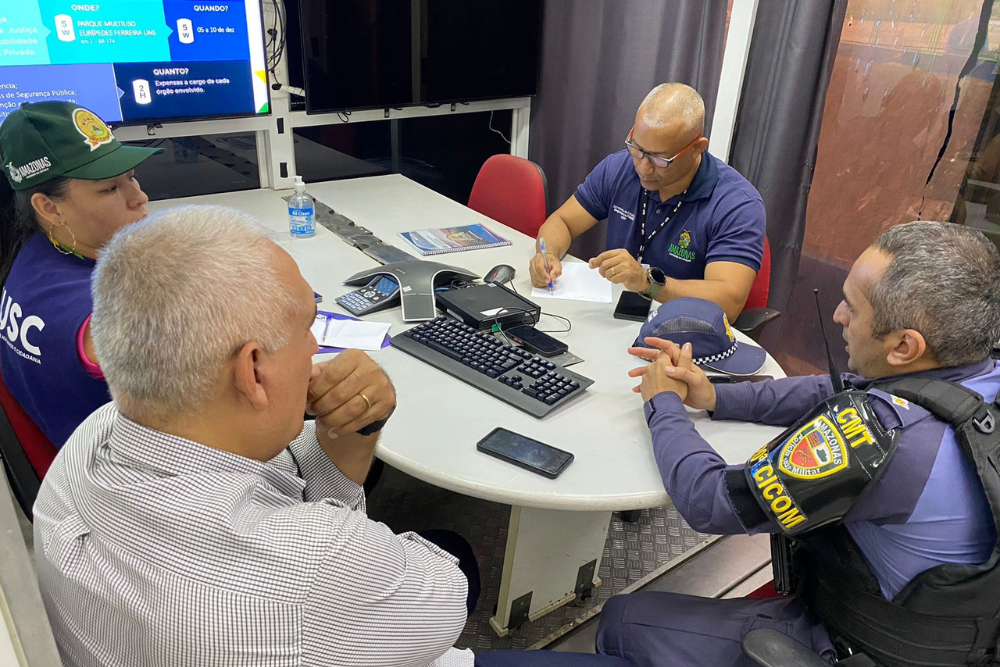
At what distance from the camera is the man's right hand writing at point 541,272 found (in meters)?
2.07

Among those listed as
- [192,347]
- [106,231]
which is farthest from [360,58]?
[192,347]

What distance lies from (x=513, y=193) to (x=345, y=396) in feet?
6.41

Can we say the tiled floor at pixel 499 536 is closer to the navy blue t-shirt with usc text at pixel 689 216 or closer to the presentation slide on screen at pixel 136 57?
the navy blue t-shirt with usc text at pixel 689 216

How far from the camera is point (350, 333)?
1737mm

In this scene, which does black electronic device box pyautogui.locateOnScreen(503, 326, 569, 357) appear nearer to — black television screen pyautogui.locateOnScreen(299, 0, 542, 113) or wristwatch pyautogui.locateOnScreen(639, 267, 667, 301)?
wristwatch pyautogui.locateOnScreen(639, 267, 667, 301)

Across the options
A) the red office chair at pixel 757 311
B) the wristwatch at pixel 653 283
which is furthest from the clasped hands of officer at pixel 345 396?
the red office chair at pixel 757 311

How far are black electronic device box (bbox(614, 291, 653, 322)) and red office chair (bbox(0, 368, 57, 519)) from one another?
1.37 meters

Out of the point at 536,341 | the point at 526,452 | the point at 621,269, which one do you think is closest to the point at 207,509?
the point at 526,452

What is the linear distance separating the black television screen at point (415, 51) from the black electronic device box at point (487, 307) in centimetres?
165

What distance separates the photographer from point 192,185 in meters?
3.14

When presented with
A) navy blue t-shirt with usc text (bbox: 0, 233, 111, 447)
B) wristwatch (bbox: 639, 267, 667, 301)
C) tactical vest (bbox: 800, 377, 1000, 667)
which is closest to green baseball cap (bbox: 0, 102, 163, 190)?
navy blue t-shirt with usc text (bbox: 0, 233, 111, 447)

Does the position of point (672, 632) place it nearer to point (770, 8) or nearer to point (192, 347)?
point (192, 347)

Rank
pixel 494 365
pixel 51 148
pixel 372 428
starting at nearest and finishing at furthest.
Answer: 1. pixel 372 428
2. pixel 51 148
3. pixel 494 365

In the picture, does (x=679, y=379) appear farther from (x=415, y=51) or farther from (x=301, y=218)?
(x=415, y=51)
